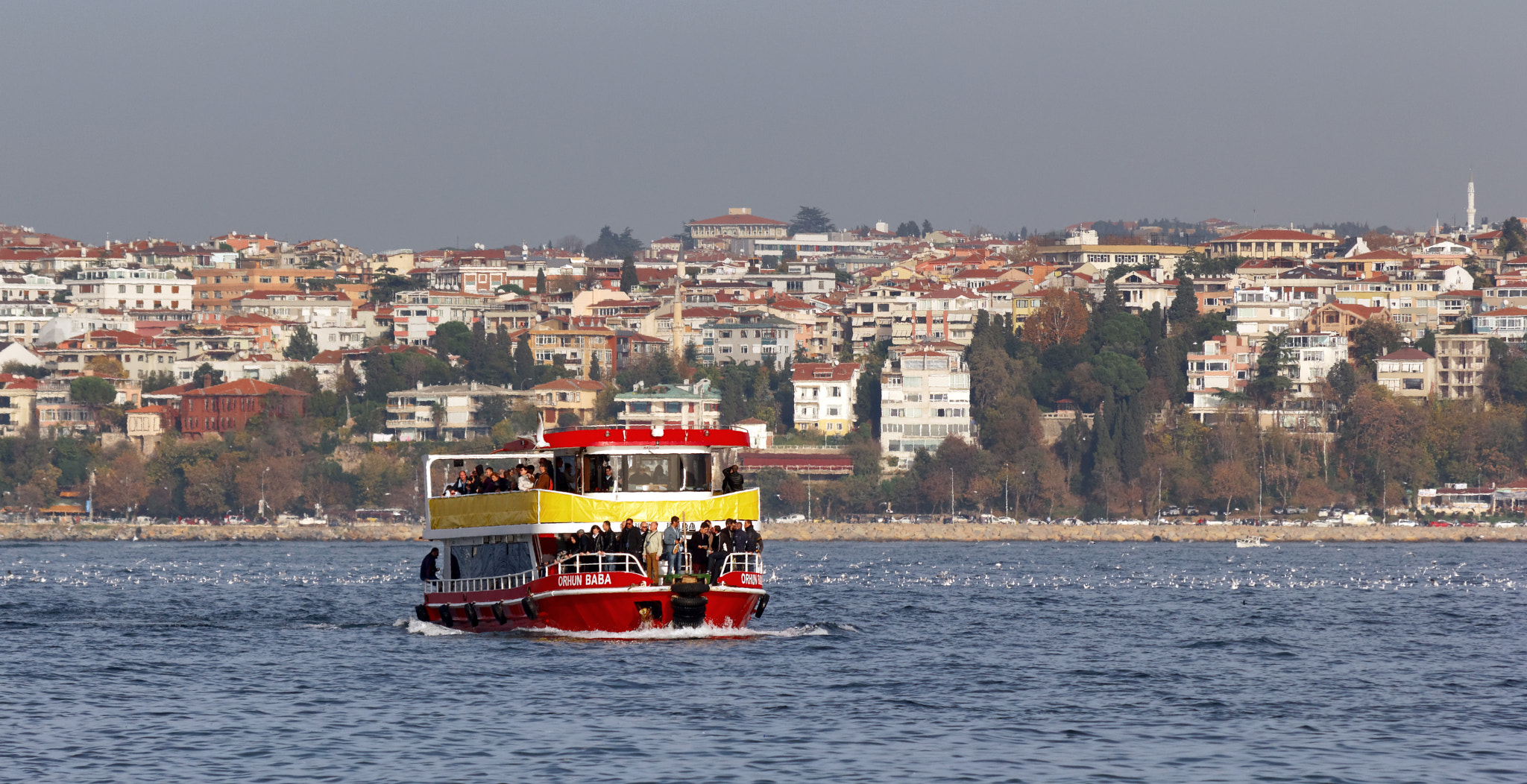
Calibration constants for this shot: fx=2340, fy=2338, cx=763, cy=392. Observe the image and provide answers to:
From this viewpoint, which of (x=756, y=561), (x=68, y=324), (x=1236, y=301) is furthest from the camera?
(x=68, y=324)

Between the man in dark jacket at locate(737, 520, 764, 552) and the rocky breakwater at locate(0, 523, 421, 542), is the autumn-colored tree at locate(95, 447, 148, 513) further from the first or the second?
the man in dark jacket at locate(737, 520, 764, 552)

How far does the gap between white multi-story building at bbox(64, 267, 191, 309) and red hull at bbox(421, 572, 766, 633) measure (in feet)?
546

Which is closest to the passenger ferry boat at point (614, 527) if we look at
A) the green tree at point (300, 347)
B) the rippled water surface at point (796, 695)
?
the rippled water surface at point (796, 695)

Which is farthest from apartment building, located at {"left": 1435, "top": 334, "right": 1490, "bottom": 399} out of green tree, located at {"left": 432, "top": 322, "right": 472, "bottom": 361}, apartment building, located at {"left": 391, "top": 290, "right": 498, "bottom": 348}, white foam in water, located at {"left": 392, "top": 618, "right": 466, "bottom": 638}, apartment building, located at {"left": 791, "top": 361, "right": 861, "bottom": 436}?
white foam in water, located at {"left": 392, "top": 618, "right": 466, "bottom": 638}

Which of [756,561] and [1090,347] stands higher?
[1090,347]

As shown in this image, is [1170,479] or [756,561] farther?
[1170,479]

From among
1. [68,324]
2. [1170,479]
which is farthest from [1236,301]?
[68,324]

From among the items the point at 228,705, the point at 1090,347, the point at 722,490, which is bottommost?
the point at 228,705

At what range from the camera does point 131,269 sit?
198625mm

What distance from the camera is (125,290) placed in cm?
19625

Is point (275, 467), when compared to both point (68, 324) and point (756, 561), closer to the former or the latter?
point (68, 324)

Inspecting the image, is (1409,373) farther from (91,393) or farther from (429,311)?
(91,393)

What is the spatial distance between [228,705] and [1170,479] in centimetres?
11497

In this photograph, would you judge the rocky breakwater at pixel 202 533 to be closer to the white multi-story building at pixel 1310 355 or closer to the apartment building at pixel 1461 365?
the white multi-story building at pixel 1310 355
